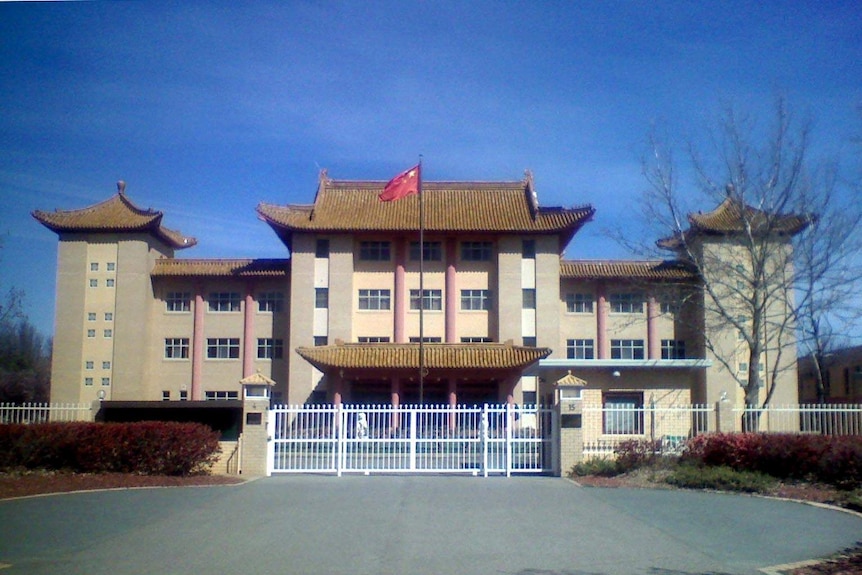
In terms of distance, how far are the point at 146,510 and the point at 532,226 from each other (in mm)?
32838

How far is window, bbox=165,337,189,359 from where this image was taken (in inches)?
1889

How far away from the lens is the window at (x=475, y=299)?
1788 inches

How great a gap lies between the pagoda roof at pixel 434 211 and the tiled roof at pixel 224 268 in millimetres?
1708

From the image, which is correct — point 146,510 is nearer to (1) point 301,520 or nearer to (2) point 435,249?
(1) point 301,520

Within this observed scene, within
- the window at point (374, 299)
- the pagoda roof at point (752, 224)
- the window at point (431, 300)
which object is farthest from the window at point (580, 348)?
the window at point (374, 299)

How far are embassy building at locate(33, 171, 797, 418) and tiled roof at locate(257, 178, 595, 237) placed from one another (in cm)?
10

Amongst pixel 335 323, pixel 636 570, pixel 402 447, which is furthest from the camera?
pixel 335 323

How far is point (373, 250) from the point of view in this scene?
149ft

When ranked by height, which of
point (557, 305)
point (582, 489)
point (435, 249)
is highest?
point (435, 249)

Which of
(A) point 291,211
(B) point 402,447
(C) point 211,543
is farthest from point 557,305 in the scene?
(C) point 211,543

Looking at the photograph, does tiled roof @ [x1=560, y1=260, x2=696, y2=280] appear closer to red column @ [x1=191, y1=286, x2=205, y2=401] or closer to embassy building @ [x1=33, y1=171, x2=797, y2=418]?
embassy building @ [x1=33, y1=171, x2=797, y2=418]

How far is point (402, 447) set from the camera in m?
21.0

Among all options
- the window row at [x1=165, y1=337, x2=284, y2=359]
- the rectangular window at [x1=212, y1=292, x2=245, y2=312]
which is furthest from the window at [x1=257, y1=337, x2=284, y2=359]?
the rectangular window at [x1=212, y1=292, x2=245, y2=312]

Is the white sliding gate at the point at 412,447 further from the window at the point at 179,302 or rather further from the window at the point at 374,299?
the window at the point at 179,302
